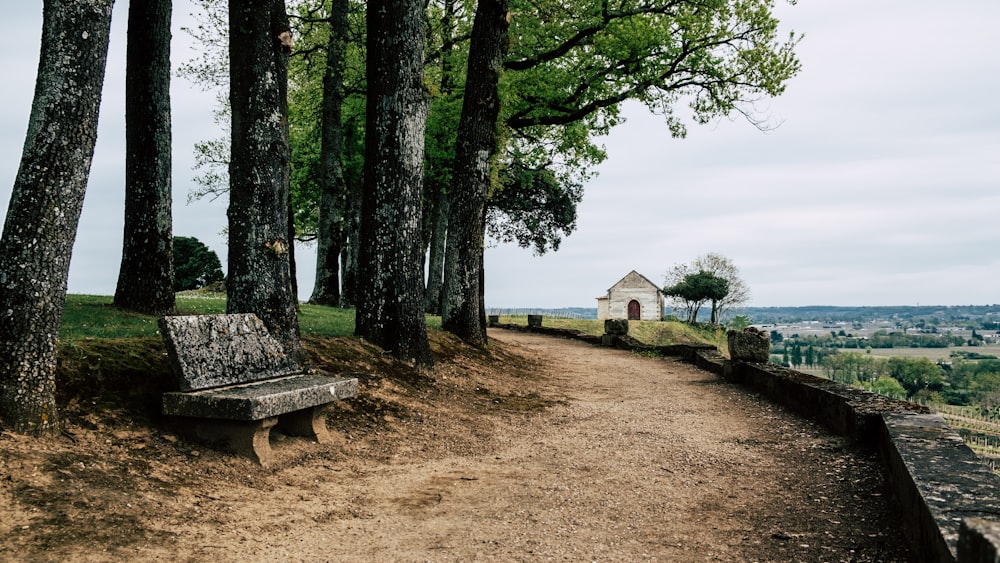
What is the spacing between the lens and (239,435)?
6.01m

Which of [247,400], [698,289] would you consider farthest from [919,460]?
[698,289]

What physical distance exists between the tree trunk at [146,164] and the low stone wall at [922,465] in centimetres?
896

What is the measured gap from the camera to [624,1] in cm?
1798

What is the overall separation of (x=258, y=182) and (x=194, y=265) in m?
25.7

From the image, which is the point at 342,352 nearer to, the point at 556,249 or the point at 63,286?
the point at 63,286

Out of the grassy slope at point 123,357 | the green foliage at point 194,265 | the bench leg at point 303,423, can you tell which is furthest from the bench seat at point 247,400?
the green foliage at point 194,265

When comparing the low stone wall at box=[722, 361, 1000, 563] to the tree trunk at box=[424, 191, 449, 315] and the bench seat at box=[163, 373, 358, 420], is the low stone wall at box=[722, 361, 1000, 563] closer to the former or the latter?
the bench seat at box=[163, 373, 358, 420]

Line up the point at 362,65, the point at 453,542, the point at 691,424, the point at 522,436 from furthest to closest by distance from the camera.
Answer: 1. the point at 362,65
2. the point at 691,424
3. the point at 522,436
4. the point at 453,542

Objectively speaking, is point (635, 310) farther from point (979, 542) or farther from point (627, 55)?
point (979, 542)

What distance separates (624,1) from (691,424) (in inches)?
491

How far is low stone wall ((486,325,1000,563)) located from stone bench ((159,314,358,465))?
4.69 metres

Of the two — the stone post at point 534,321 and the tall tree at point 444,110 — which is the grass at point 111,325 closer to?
the tall tree at point 444,110

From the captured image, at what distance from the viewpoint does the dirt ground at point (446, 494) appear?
14.3ft

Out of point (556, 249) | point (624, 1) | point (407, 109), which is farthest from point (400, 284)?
point (556, 249)
